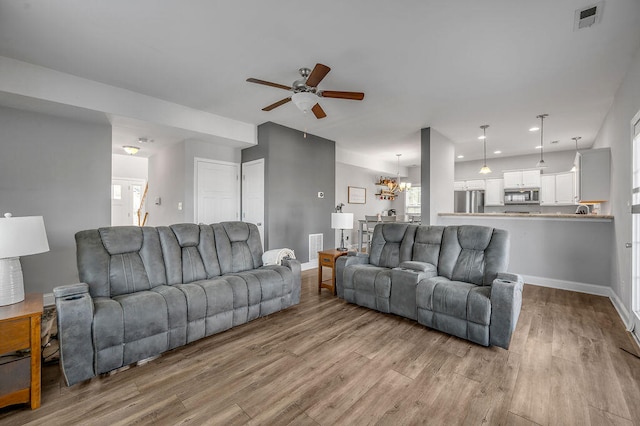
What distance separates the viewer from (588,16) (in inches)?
90.7

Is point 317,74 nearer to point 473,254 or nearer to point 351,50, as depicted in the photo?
point 351,50

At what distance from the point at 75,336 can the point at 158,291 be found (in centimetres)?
64

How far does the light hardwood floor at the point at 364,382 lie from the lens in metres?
1.67

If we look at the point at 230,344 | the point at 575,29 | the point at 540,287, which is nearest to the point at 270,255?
the point at 230,344

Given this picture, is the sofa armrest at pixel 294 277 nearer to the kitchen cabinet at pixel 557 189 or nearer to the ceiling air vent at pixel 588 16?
the ceiling air vent at pixel 588 16

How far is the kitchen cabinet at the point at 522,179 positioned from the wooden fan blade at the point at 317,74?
6.84m

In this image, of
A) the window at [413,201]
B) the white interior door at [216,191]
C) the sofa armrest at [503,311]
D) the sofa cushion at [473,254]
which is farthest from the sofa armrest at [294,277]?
the window at [413,201]

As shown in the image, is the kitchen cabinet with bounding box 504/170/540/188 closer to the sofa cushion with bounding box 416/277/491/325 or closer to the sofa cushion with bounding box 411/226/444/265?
the sofa cushion with bounding box 411/226/444/265

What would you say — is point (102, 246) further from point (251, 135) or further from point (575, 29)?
point (575, 29)

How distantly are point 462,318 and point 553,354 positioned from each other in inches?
29.2

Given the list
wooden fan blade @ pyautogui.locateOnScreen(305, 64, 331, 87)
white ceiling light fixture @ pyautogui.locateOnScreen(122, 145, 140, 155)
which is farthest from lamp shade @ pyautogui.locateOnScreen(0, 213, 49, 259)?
white ceiling light fixture @ pyautogui.locateOnScreen(122, 145, 140, 155)

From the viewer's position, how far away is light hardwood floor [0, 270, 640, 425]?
65.7 inches

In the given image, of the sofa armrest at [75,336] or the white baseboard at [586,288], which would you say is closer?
the sofa armrest at [75,336]

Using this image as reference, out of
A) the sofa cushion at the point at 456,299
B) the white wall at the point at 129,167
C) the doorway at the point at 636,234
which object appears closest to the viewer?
the sofa cushion at the point at 456,299
